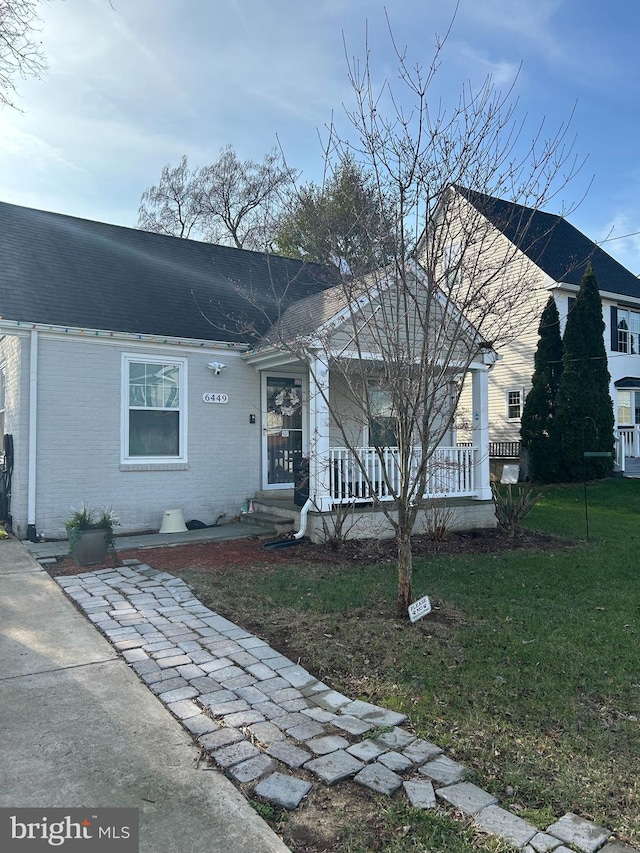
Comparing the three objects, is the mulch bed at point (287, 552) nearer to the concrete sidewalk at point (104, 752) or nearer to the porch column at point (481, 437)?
the porch column at point (481, 437)

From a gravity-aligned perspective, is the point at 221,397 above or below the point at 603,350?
below

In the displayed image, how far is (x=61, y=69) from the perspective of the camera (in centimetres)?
710

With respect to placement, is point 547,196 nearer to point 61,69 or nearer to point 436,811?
point 436,811

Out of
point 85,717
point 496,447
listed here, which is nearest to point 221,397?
point 85,717

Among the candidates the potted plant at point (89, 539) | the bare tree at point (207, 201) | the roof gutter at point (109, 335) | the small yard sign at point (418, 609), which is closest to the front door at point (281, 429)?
the roof gutter at point (109, 335)

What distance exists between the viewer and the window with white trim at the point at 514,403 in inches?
753

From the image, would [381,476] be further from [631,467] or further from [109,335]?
[631,467]

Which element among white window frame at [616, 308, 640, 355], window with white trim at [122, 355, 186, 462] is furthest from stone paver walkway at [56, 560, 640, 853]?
white window frame at [616, 308, 640, 355]

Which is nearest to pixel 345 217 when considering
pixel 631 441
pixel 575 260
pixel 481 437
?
pixel 481 437

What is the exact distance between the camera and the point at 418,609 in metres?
4.85

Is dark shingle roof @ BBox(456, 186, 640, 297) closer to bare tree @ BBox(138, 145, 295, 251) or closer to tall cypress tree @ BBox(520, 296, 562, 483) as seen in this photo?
tall cypress tree @ BBox(520, 296, 562, 483)

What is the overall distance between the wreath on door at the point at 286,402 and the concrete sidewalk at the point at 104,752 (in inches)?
247

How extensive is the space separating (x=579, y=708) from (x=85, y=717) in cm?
284

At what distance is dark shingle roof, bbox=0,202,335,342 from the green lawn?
12.8ft
